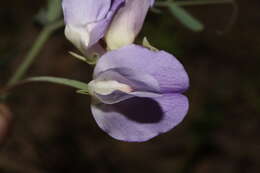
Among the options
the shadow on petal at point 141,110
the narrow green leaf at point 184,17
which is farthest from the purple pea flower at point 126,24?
the narrow green leaf at point 184,17

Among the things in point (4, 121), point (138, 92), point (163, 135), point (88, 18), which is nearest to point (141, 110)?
point (138, 92)

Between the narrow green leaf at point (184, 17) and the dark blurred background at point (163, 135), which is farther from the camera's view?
the dark blurred background at point (163, 135)

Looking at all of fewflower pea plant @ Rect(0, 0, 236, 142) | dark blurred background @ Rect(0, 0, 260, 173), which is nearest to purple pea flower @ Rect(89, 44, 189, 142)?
Answer: fewflower pea plant @ Rect(0, 0, 236, 142)

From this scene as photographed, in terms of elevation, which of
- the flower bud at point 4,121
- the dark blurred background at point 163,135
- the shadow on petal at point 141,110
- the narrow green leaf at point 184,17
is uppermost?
the shadow on petal at point 141,110

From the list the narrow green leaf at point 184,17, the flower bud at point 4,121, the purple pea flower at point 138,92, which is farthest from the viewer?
the flower bud at point 4,121

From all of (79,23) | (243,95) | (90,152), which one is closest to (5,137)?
(79,23)

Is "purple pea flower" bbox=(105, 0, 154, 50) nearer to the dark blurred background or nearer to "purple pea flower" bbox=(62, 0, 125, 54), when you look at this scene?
"purple pea flower" bbox=(62, 0, 125, 54)

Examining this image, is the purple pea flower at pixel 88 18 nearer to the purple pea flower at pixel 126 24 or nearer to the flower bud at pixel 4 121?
the purple pea flower at pixel 126 24

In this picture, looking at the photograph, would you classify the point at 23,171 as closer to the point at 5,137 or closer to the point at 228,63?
the point at 5,137
